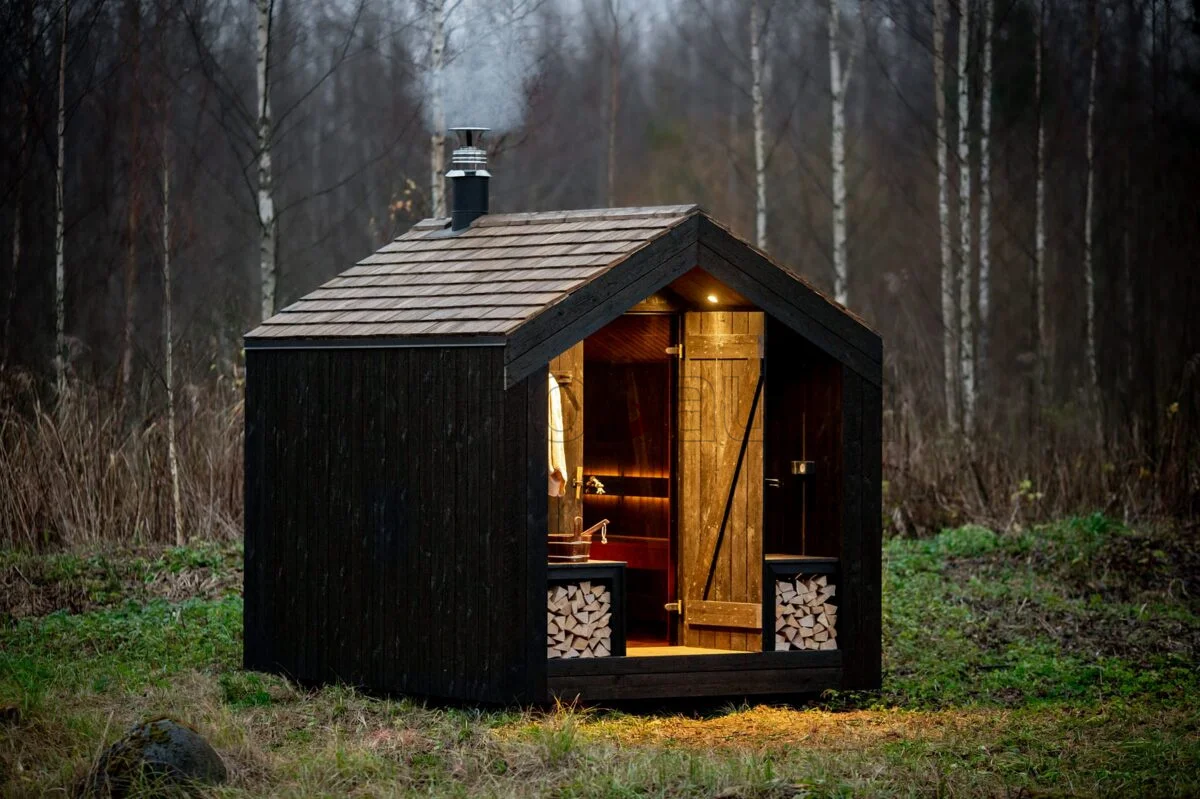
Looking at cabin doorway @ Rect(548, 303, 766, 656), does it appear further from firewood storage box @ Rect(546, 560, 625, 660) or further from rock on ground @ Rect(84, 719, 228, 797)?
rock on ground @ Rect(84, 719, 228, 797)

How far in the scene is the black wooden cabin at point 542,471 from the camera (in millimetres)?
8367

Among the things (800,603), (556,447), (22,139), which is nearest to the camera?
(556,447)

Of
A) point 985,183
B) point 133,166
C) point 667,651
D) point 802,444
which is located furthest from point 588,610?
point 985,183

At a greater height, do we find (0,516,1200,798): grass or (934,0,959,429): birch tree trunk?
(934,0,959,429): birch tree trunk

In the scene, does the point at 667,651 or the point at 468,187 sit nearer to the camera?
the point at 667,651

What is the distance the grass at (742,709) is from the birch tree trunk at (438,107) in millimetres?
3972

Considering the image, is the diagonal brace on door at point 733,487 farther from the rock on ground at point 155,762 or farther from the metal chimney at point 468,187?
the rock on ground at point 155,762

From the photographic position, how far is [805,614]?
930cm

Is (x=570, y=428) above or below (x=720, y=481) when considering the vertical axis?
above

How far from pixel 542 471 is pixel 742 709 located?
1.96 meters

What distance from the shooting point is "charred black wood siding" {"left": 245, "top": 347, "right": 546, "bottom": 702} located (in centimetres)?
829

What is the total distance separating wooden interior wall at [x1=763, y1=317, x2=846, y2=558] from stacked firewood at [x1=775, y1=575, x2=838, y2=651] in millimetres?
266

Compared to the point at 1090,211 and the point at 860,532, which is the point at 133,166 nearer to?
the point at 860,532

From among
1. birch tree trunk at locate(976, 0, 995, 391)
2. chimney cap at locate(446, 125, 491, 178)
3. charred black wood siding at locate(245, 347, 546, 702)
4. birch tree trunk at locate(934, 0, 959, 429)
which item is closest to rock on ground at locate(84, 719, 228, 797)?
charred black wood siding at locate(245, 347, 546, 702)
